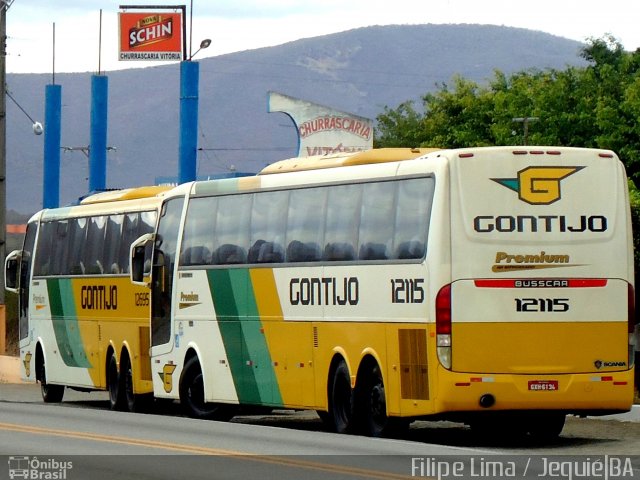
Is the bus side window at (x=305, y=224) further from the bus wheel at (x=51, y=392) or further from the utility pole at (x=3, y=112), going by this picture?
the utility pole at (x=3, y=112)

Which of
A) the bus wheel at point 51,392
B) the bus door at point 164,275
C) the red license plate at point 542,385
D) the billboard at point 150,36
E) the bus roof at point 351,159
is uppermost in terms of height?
the billboard at point 150,36

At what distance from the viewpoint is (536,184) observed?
759 inches

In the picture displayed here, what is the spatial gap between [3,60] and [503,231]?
24.9 meters

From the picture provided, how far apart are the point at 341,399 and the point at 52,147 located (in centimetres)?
4875

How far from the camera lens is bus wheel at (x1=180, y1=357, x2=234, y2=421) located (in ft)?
83.6

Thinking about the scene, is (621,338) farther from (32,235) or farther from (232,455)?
(32,235)

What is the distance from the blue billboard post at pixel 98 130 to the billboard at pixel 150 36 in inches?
161

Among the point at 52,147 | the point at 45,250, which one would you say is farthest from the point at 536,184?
the point at 52,147

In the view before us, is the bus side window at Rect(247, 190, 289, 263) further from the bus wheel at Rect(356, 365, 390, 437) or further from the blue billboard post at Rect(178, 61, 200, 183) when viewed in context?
the blue billboard post at Rect(178, 61, 200, 183)

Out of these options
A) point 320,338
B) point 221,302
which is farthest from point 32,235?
point 320,338

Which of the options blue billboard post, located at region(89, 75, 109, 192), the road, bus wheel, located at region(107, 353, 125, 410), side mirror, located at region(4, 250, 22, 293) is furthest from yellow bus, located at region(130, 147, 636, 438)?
blue billboard post, located at region(89, 75, 109, 192)

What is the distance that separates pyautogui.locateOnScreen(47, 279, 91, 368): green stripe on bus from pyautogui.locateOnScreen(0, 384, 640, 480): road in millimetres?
6767

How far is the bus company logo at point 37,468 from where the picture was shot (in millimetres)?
14547

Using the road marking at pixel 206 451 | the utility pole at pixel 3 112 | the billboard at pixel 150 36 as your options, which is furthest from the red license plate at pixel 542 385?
the billboard at pixel 150 36
